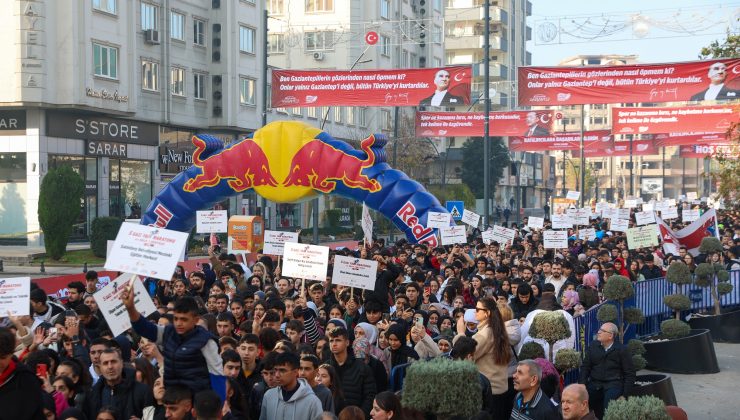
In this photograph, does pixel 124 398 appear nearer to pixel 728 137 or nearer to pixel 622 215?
pixel 728 137

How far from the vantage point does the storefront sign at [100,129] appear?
39375 millimetres

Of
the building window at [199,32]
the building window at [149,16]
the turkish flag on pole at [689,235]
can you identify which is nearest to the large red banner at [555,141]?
the building window at [199,32]

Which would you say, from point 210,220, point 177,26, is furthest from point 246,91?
point 210,220

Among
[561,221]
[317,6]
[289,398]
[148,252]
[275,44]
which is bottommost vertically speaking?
[289,398]

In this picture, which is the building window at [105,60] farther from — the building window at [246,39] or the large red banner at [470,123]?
the large red banner at [470,123]

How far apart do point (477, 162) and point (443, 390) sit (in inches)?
3031

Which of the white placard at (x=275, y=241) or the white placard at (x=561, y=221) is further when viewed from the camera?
the white placard at (x=561, y=221)

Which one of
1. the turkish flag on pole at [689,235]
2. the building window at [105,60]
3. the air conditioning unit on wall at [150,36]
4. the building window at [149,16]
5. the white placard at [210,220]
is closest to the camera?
the white placard at [210,220]

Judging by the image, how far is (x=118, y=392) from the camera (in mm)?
7949

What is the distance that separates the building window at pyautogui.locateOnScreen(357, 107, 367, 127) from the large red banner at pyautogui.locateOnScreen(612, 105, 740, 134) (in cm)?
2761

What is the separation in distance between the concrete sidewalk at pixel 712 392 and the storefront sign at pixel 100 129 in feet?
91.4

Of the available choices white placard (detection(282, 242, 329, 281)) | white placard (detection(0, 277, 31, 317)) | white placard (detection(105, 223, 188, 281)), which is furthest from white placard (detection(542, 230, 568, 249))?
white placard (detection(105, 223, 188, 281))

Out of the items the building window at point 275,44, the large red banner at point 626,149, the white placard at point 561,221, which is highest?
the building window at point 275,44

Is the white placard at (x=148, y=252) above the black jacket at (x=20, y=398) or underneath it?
above
